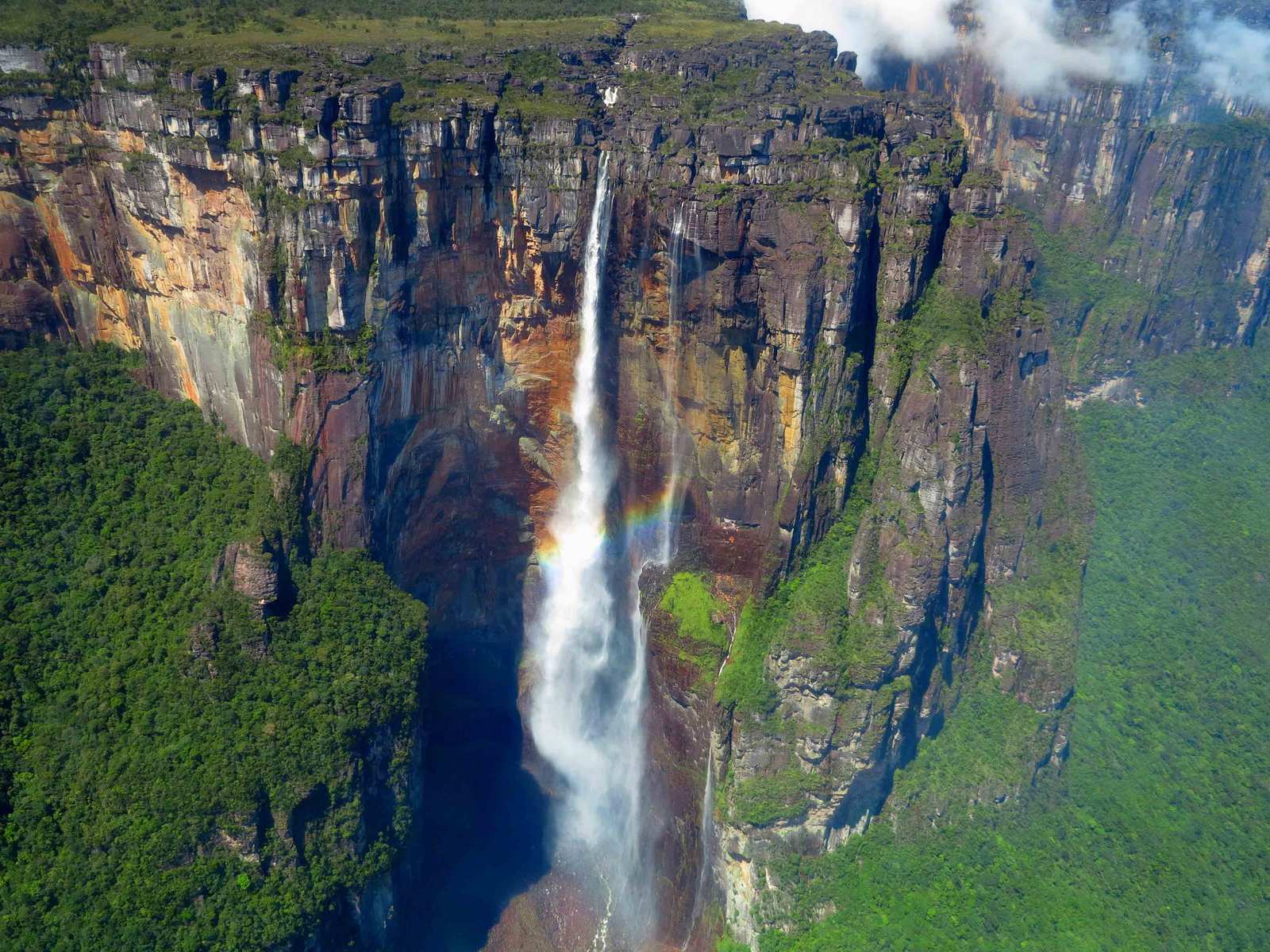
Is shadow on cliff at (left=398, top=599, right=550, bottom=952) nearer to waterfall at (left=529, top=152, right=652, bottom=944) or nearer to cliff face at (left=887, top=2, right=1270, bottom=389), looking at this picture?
waterfall at (left=529, top=152, right=652, bottom=944)

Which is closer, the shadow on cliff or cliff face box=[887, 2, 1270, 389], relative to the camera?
the shadow on cliff

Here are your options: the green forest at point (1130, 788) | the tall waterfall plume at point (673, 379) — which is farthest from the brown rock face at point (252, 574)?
the green forest at point (1130, 788)

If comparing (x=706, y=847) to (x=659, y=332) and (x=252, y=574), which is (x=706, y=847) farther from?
(x=252, y=574)

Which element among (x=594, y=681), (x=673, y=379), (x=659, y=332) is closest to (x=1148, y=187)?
(x=673, y=379)

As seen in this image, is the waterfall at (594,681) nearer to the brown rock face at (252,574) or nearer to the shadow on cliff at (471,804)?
the shadow on cliff at (471,804)

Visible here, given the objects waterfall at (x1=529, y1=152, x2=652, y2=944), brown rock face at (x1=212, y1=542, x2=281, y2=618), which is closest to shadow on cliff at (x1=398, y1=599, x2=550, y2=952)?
waterfall at (x1=529, y1=152, x2=652, y2=944)

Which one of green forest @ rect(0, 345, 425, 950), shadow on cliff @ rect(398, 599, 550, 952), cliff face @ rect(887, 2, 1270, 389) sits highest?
cliff face @ rect(887, 2, 1270, 389)
